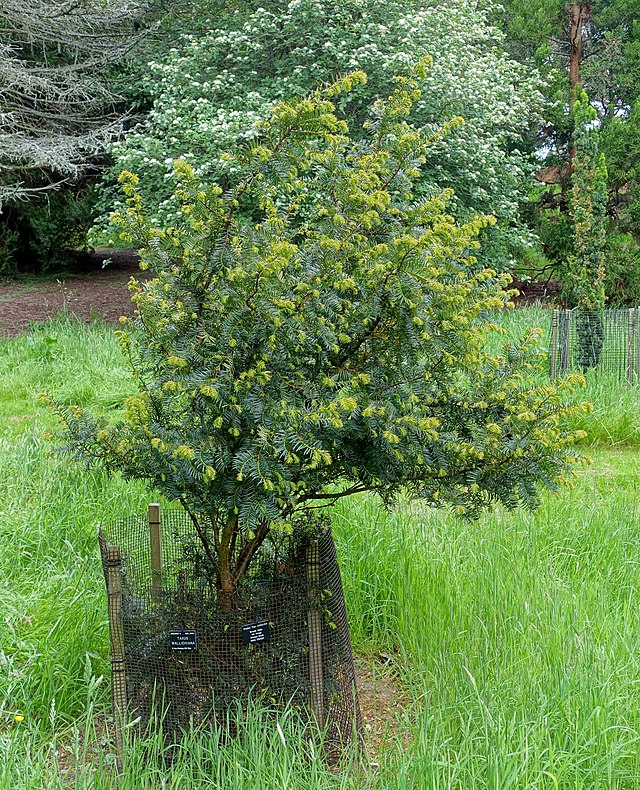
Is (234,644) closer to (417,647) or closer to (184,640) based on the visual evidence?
(184,640)

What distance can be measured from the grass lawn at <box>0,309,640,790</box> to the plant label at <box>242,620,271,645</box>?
0.77 feet

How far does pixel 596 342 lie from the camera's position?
876 centimetres

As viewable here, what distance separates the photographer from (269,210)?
255 centimetres

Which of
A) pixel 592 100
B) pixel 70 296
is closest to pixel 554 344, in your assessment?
pixel 70 296

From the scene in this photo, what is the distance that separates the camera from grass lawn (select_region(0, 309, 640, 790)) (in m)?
2.51

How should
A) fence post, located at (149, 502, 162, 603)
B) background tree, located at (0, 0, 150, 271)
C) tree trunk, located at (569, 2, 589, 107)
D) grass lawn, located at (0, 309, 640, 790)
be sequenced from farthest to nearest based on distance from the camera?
tree trunk, located at (569, 2, 589, 107) < background tree, located at (0, 0, 150, 271) < fence post, located at (149, 502, 162, 603) < grass lawn, located at (0, 309, 640, 790)

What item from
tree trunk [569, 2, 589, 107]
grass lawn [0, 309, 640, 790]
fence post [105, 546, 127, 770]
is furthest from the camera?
tree trunk [569, 2, 589, 107]

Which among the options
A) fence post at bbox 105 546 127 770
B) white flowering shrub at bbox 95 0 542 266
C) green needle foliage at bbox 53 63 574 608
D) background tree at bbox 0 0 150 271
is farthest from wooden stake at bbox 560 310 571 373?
background tree at bbox 0 0 150 271

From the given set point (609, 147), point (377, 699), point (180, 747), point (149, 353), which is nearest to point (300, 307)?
point (149, 353)

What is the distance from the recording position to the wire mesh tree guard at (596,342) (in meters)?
8.32

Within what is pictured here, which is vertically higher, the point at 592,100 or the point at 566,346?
the point at 592,100

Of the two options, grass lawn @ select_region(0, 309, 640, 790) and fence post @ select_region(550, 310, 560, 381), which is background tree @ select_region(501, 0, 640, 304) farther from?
grass lawn @ select_region(0, 309, 640, 790)

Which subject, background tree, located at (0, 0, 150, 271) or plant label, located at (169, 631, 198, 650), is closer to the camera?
plant label, located at (169, 631, 198, 650)

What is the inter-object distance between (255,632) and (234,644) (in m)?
0.10
